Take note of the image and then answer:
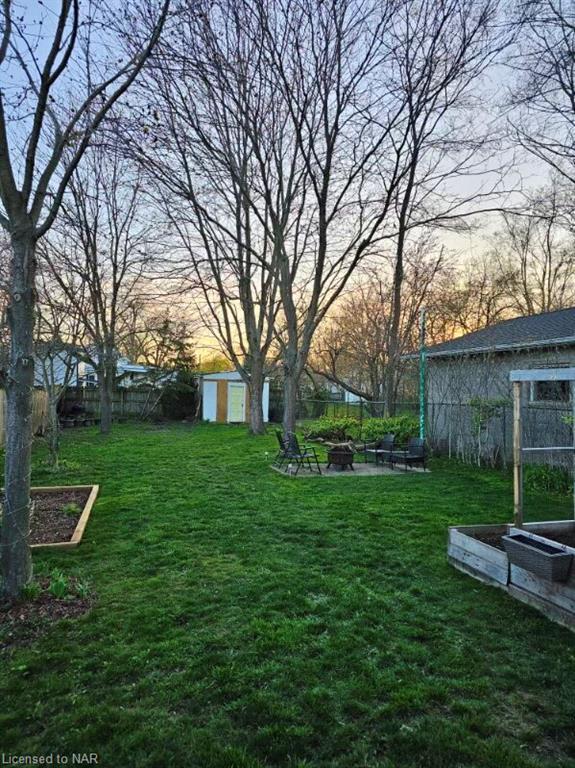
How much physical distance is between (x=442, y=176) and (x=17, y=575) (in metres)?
12.1

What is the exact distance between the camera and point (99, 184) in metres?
13.8

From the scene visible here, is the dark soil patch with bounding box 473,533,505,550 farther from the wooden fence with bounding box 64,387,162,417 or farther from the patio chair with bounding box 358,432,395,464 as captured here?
the wooden fence with bounding box 64,387,162,417

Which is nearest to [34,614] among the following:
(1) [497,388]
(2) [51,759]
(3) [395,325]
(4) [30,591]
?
(4) [30,591]

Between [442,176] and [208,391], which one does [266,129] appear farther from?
[208,391]

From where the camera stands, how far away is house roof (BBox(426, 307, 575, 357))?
9.23 meters

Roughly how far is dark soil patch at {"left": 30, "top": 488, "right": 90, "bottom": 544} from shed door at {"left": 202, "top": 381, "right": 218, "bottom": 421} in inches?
584

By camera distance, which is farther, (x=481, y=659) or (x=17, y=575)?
(x=17, y=575)

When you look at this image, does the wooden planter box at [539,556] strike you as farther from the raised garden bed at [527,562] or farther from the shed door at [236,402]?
the shed door at [236,402]

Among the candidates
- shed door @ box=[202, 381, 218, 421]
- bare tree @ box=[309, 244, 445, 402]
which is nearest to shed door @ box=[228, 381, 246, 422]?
shed door @ box=[202, 381, 218, 421]

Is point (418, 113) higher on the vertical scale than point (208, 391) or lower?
higher

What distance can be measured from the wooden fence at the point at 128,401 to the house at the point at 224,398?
7.74 feet

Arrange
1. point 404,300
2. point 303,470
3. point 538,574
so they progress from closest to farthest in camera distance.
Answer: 1. point 538,574
2. point 303,470
3. point 404,300

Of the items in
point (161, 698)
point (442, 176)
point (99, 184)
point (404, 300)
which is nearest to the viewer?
point (161, 698)

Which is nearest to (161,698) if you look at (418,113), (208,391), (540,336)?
(540,336)
